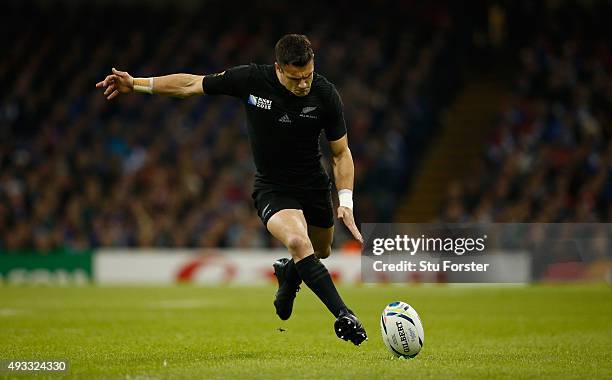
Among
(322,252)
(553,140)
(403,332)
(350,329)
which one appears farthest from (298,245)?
(553,140)

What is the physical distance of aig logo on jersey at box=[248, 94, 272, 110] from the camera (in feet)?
26.6

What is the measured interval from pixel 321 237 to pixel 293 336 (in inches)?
67.6

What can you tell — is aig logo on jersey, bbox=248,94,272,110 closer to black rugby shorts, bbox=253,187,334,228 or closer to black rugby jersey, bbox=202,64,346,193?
black rugby jersey, bbox=202,64,346,193

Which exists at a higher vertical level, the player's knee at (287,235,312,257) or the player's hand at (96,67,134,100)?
the player's hand at (96,67,134,100)

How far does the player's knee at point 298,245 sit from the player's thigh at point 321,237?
1.08 meters

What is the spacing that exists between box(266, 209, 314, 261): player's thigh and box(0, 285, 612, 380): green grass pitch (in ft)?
2.78

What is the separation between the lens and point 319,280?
766 cm

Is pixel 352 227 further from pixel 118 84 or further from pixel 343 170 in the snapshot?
pixel 118 84

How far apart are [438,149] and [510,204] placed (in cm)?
496

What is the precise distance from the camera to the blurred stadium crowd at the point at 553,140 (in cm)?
2122

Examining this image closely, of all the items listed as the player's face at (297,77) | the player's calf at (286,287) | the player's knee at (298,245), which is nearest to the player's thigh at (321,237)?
the player's calf at (286,287)

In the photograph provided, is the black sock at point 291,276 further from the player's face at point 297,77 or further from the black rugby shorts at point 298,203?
the player's face at point 297,77
